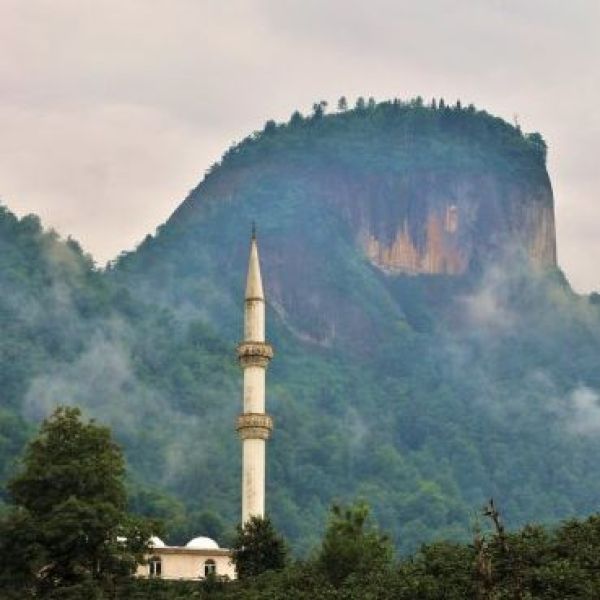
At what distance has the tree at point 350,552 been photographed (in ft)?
175

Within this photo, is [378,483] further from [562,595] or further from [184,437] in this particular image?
[562,595]

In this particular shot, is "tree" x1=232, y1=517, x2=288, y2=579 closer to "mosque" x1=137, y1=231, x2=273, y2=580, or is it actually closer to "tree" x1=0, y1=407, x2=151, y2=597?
"tree" x1=0, y1=407, x2=151, y2=597

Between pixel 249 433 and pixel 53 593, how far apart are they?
19231mm

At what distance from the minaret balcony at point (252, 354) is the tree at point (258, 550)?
35.4 feet

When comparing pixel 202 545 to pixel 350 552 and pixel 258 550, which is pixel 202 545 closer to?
pixel 258 550

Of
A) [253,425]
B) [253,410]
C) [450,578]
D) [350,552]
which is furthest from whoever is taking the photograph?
[253,410]

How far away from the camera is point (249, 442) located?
69250 mm

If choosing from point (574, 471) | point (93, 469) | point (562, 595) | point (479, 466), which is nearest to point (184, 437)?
point (479, 466)

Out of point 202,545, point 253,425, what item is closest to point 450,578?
point 253,425

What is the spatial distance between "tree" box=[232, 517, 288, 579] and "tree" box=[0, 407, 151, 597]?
5.96m

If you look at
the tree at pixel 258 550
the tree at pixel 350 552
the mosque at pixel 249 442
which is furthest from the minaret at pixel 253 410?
the tree at pixel 350 552

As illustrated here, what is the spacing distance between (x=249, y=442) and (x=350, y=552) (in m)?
16.1

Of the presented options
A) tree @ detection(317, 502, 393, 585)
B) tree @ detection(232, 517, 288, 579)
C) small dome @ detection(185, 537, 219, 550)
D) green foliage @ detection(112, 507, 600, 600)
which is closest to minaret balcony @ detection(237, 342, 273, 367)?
Answer: small dome @ detection(185, 537, 219, 550)

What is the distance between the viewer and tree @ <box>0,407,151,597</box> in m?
51.8
